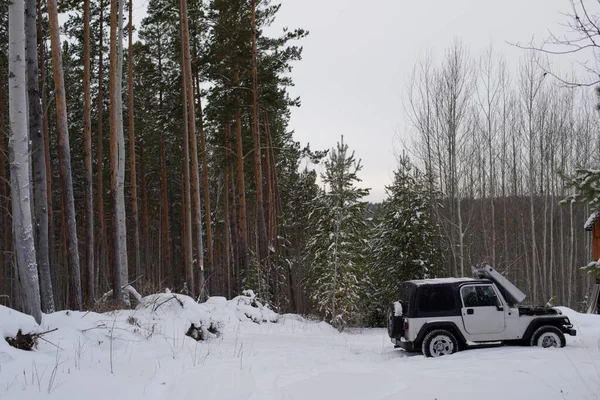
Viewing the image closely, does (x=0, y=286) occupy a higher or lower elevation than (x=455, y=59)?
lower

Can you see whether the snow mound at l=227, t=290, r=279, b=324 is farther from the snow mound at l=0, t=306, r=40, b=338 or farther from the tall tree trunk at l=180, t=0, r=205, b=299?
the snow mound at l=0, t=306, r=40, b=338

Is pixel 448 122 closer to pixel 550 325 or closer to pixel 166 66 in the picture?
pixel 166 66

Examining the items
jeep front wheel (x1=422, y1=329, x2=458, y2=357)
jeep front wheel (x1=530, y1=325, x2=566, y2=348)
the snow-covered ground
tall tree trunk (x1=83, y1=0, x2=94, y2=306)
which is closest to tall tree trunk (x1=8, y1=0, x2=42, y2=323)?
the snow-covered ground

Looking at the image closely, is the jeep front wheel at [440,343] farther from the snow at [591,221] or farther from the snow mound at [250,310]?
the snow at [591,221]

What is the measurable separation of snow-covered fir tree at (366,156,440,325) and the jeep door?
13538mm

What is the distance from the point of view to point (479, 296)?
1078 centimetres

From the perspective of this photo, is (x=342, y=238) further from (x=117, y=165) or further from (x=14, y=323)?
(x=14, y=323)

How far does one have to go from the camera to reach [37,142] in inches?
384

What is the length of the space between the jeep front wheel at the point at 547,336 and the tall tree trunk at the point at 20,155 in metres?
9.73

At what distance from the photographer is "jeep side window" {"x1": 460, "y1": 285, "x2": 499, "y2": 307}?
10719mm

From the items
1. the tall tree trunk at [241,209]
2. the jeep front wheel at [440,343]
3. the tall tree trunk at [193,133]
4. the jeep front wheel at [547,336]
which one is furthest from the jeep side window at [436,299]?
the tall tree trunk at [241,209]

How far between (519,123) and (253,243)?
79.9 feet

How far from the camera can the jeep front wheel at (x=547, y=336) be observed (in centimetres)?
1055

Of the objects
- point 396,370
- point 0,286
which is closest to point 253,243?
point 0,286
